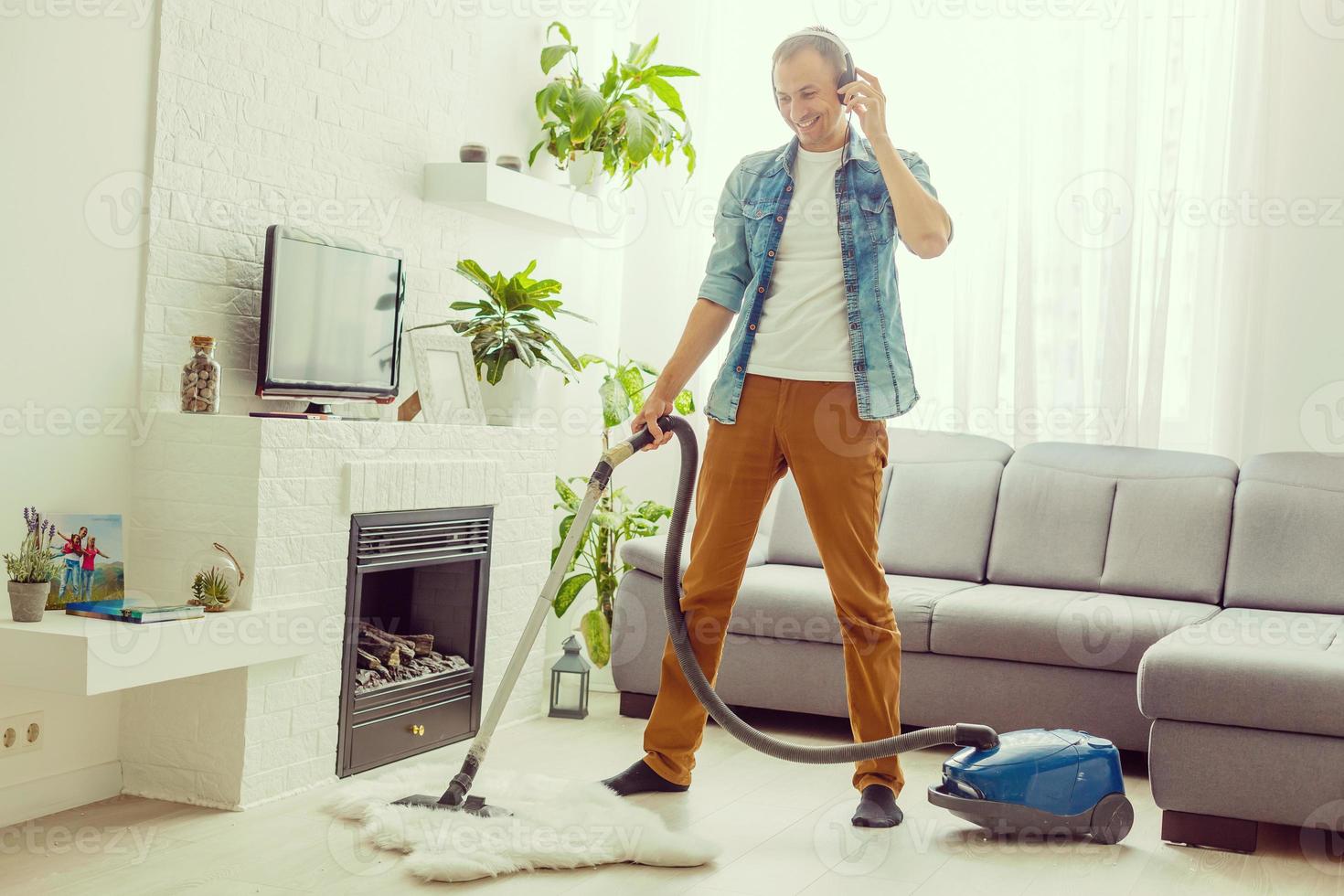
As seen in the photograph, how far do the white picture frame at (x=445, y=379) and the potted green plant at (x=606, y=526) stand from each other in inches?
23.1

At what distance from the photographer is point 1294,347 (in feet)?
13.1

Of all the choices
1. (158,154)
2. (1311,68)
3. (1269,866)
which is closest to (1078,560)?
(1269,866)

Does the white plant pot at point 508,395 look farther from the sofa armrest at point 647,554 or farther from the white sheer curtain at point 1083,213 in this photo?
the white sheer curtain at point 1083,213

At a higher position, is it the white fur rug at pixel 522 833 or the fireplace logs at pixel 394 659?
the fireplace logs at pixel 394 659

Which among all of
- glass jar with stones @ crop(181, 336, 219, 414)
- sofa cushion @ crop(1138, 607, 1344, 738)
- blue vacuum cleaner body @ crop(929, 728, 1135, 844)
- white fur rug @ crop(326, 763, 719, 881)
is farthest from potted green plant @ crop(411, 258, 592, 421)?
sofa cushion @ crop(1138, 607, 1344, 738)

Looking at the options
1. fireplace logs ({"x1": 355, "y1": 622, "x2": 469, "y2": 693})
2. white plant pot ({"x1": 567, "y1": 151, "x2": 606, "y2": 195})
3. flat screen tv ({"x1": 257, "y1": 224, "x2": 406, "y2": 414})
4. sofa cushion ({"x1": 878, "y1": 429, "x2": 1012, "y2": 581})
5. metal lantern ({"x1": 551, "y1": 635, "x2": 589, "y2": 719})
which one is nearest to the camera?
flat screen tv ({"x1": 257, "y1": 224, "x2": 406, "y2": 414})

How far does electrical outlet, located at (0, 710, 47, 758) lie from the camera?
2461 mm

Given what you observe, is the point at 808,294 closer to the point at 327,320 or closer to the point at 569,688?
the point at 327,320

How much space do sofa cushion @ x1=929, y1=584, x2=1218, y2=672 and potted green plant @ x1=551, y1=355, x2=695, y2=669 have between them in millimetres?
1131

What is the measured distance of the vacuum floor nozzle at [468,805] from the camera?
2451 millimetres

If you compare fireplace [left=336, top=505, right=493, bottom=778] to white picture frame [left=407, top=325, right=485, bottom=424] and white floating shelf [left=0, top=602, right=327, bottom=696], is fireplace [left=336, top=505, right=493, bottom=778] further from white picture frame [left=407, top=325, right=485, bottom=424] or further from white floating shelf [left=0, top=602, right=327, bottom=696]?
white floating shelf [left=0, top=602, right=327, bottom=696]

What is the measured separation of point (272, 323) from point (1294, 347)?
3065 mm

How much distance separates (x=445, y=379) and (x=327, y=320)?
1.79 feet

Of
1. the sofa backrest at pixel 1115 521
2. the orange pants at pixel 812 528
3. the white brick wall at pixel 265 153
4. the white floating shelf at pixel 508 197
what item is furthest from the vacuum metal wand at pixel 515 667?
the sofa backrest at pixel 1115 521
